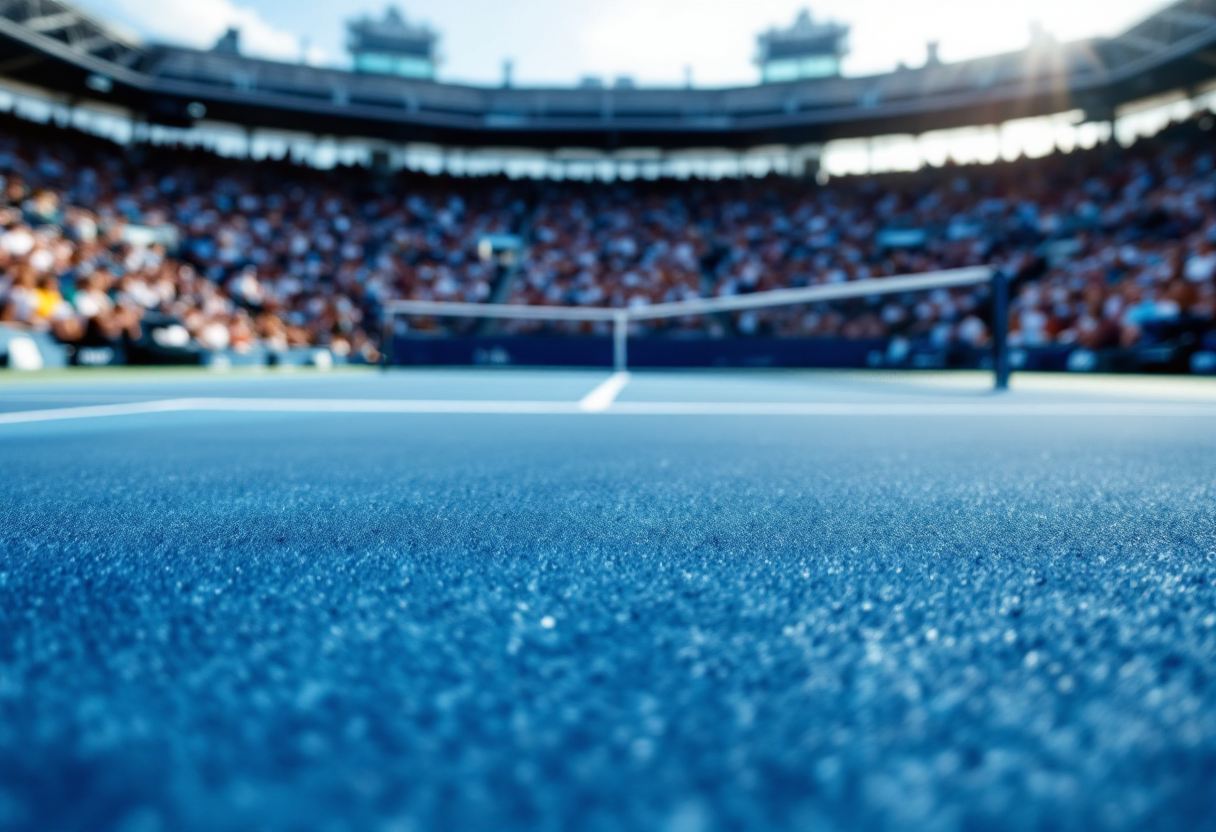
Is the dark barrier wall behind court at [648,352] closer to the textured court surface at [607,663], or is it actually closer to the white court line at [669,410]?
the white court line at [669,410]

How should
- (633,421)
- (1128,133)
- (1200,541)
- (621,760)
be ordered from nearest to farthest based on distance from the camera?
1. (621,760)
2. (1200,541)
3. (633,421)
4. (1128,133)

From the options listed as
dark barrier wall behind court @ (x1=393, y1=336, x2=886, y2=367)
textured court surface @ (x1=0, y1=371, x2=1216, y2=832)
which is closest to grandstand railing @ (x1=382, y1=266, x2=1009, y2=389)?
dark barrier wall behind court @ (x1=393, y1=336, x2=886, y2=367)

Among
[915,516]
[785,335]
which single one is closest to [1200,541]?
[915,516]

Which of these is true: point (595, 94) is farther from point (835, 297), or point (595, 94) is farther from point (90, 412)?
point (90, 412)

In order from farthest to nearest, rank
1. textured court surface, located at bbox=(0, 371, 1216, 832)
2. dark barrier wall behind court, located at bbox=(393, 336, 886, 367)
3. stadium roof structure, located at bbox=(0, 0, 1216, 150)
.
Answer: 1. stadium roof structure, located at bbox=(0, 0, 1216, 150)
2. dark barrier wall behind court, located at bbox=(393, 336, 886, 367)
3. textured court surface, located at bbox=(0, 371, 1216, 832)

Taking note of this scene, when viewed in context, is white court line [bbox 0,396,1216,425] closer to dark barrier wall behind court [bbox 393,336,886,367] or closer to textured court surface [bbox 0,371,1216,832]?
textured court surface [bbox 0,371,1216,832]

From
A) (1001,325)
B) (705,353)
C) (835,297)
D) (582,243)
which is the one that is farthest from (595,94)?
(1001,325)

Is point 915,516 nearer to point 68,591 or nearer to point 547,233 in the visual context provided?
point 68,591
